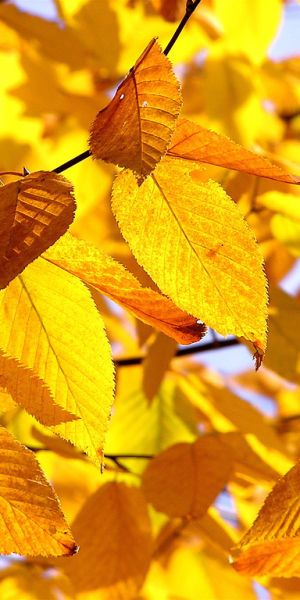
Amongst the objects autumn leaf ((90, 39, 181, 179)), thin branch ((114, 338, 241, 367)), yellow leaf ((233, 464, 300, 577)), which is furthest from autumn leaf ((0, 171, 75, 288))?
thin branch ((114, 338, 241, 367))

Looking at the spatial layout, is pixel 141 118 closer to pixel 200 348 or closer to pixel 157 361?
pixel 157 361

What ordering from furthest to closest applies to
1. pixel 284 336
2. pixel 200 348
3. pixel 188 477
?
1. pixel 200 348
2. pixel 284 336
3. pixel 188 477

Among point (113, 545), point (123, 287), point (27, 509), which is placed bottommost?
point (113, 545)

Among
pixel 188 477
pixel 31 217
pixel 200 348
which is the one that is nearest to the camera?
pixel 31 217

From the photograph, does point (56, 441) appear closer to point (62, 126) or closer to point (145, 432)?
point (145, 432)

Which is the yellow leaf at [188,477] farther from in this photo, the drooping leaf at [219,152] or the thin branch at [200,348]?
the drooping leaf at [219,152]

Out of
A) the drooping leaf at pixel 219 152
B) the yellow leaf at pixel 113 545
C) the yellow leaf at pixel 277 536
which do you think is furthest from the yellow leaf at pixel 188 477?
the drooping leaf at pixel 219 152

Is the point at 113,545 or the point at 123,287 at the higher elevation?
the point at 123,287

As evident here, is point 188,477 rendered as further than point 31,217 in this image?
Yes

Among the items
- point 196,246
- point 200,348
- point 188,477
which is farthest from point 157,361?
point 196,246
